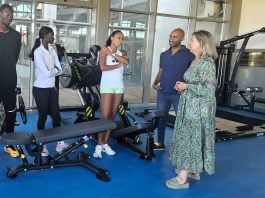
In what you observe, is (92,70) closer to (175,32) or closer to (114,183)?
(175,32)

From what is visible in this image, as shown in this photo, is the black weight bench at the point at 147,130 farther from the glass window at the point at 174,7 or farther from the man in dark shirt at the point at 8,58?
the glass window at the point at 174,7

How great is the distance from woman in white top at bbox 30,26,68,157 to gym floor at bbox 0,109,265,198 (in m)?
0.57

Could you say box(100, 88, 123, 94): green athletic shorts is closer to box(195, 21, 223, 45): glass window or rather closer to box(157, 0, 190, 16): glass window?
box(157, 0, 190, 16): glass window

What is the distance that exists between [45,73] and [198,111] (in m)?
1.70

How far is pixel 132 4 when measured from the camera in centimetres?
714

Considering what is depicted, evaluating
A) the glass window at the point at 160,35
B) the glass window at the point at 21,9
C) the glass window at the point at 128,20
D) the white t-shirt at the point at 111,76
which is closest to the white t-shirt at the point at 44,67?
the white t-shirt at the point at 111,76

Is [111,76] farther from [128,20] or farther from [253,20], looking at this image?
[253,20]

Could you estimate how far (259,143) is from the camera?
4.89m

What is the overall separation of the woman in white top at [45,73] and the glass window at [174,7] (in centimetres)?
451

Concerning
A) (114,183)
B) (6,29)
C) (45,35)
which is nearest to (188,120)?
(114,183)

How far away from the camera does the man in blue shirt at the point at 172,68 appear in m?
3.72

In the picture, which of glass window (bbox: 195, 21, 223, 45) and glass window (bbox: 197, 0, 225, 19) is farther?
glass window (bbox: 195, 21, 223, 45)

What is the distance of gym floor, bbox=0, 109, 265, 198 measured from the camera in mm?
2891

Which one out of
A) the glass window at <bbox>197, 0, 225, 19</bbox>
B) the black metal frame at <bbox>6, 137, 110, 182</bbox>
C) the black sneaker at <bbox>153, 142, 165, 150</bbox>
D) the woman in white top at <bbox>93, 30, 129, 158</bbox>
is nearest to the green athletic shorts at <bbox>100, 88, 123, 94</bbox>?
A: the woman in white top at <bbox>93, 30, 129, 158</bbox>
